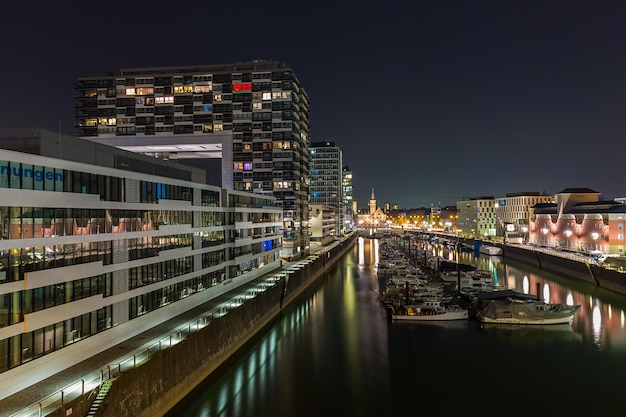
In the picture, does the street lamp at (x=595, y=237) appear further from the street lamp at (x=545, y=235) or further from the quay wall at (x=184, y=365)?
the quay wall at (x=184, y=365)

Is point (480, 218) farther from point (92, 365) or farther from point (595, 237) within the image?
point (92, 365)

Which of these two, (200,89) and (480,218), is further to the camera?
(480,218)

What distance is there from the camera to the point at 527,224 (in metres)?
113

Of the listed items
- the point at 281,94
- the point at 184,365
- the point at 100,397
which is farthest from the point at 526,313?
the point at 281,94

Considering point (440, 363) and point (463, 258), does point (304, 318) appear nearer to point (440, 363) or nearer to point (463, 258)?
point (440, 363)

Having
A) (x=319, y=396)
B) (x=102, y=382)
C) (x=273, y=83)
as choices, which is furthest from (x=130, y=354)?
(x=273, y=83)

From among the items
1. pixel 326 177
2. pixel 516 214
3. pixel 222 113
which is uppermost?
pixel 222 113

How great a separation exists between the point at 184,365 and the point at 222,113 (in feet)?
208

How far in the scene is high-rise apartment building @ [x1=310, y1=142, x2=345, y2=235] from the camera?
174000mm

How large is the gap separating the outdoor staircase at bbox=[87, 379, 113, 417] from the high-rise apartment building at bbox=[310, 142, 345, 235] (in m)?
156

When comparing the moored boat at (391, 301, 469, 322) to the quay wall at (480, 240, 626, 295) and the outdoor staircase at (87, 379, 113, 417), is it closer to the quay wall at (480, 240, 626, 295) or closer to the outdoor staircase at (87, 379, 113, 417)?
the quay wall at (480, 240, 626, 295)

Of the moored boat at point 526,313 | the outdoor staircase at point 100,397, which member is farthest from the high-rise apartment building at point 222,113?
the outdoor staircase at point 100,397

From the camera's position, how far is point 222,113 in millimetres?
79438

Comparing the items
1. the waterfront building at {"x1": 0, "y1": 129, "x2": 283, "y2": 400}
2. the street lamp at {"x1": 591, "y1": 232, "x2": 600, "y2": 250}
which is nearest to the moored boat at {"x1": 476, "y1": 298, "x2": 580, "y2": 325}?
the waterfront building at {"x1": 0, "y1": 129, "x2": 283, "y2": 400}
